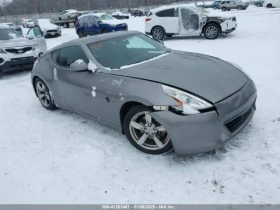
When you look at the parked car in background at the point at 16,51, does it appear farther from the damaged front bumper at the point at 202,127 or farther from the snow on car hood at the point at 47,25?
the snow on car hood at the point at 47,25

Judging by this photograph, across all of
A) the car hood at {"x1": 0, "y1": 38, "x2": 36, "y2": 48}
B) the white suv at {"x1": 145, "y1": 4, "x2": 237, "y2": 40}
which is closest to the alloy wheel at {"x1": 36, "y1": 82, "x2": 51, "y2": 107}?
the car hood at {"x1": 0, "y1": 38, "x2": 36, "y2": 48}

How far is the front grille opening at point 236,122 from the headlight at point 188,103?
385mm

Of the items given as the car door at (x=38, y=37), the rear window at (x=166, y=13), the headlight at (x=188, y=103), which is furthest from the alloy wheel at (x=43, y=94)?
the rear window at (x=166, y=13)

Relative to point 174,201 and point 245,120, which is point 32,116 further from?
point 245,120

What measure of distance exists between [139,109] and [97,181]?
0.97 m

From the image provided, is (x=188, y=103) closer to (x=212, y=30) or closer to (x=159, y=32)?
(x=212, y=30)

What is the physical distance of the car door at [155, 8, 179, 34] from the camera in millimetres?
11305

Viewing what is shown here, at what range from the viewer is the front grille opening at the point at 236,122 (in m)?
2.77

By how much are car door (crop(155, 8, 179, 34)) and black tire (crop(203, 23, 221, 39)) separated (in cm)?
144

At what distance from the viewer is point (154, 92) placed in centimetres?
279

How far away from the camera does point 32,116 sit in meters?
4.70

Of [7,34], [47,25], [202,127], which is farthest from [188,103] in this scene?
[47,25]

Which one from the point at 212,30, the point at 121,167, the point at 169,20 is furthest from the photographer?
the point at 169,20

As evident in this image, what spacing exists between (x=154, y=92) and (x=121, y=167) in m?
1.02
